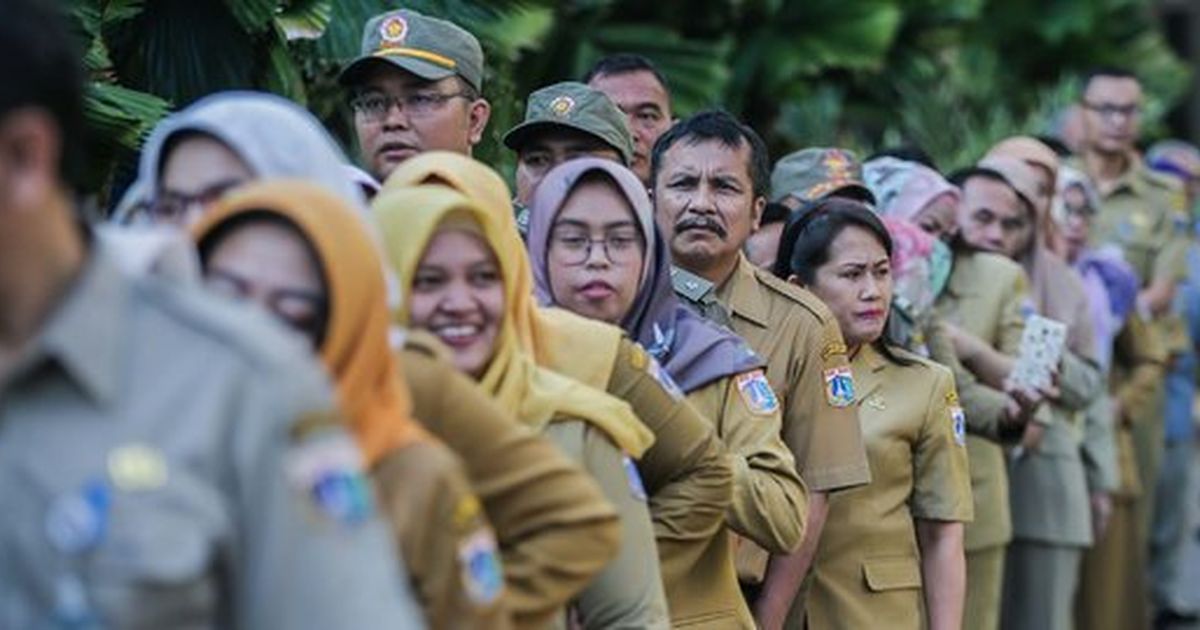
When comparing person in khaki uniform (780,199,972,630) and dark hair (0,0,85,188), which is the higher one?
dark hair (0,0,85,188)

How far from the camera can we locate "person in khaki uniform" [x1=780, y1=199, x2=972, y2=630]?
306 inches

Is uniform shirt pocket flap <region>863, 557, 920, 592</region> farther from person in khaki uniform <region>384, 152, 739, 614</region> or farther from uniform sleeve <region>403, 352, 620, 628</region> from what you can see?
uniform sleeve <region>403, 352, 620, 628</region>

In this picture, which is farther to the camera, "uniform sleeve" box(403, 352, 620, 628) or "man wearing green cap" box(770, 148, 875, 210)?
"man wearing green cap" box(770, 148, 875, 210)

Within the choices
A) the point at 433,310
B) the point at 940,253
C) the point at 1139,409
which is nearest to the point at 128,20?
the point at 940,253

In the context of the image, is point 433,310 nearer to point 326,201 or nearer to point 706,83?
point 326,201

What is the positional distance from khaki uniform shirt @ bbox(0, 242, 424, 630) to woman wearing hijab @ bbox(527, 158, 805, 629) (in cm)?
288

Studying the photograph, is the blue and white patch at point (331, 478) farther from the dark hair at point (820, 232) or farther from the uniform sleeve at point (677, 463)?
the dark hair at point (820, 232)

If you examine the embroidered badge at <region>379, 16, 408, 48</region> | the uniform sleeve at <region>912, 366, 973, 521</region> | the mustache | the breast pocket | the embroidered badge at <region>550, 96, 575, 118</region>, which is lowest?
Result: the uniform sleeve at <region>912, 366, 973, 521</region>

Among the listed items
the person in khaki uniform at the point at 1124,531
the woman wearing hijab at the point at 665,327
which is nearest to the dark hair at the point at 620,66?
the woman wearing hijab at the point at 665,327

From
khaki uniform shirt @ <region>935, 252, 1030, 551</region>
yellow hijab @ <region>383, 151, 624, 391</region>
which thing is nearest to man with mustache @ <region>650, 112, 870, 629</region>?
yellow hijab @ <region>383, 151, 624, 391</region>

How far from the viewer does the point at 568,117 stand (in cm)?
778

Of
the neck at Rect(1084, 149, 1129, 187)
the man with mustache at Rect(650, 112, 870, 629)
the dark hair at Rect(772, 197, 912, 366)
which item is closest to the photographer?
the man with mustache at Rect(650, 112, 870, 629)

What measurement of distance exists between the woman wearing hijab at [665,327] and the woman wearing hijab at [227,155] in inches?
73.0

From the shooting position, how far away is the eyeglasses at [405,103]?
7.50 meters
